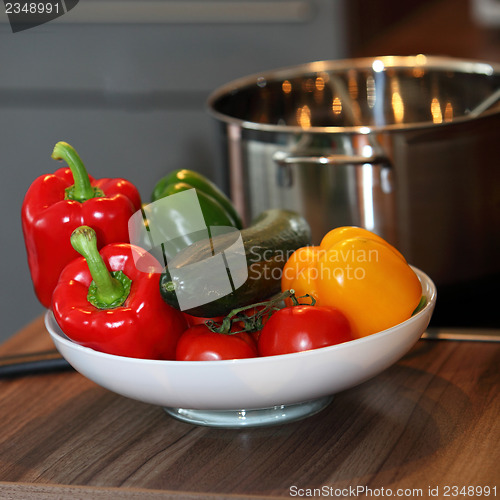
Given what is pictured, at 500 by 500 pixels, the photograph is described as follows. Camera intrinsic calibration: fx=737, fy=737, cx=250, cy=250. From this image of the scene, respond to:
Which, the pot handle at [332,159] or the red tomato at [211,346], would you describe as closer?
the red tomato at [211,346]

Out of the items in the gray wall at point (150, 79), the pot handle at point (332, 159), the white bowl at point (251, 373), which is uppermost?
the pot handle at point (332, 159)

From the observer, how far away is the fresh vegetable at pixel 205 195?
800 mm

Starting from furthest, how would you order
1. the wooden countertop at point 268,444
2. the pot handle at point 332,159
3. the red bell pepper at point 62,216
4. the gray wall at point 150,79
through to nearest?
the gray wall at point 150,79 < the pot handle at point 332,159 < the red bell pepper at point 62,216 < the wooden countertop at point 268,444

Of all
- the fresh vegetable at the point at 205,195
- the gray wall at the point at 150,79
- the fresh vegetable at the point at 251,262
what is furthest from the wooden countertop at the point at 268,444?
the gray wall at the point at 150,79

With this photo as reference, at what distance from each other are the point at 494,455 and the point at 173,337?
271 mm

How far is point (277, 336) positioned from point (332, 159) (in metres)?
0.36

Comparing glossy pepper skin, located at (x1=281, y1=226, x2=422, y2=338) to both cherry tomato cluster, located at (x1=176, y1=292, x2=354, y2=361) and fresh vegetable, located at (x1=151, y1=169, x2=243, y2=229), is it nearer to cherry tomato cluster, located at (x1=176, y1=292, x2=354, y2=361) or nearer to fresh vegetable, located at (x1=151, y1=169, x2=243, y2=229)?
cherry tomato cluster, located at (x1=176, y1=292, x2=354, y2=361)

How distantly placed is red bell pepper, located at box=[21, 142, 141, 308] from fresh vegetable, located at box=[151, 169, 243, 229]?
94mm

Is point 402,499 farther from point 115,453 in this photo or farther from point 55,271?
point 55,271

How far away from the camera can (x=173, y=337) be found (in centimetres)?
62

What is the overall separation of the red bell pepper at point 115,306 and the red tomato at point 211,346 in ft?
0.09

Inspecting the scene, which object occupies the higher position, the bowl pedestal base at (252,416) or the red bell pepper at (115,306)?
the red bell pepper at (115,306)

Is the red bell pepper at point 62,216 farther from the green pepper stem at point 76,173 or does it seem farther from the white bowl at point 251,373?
the white bowl at point 251,373

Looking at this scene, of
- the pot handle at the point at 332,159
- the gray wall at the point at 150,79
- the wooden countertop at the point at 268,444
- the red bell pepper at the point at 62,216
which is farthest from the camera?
the gray wall at the point at 150,79
